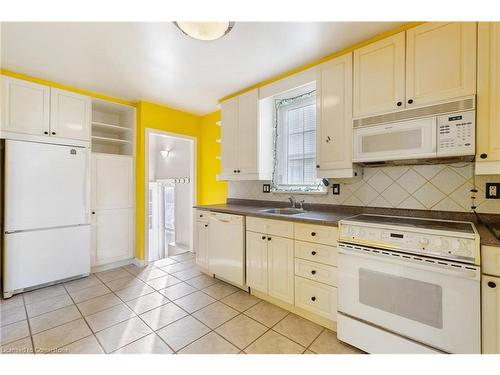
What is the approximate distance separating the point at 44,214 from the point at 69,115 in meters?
1.26

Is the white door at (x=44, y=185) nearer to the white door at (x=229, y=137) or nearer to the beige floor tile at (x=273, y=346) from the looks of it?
the white door at (x=229, y=137)

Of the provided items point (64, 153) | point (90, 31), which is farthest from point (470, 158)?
point (64, 153)

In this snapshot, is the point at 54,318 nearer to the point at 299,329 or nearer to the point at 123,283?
the point at 123,283

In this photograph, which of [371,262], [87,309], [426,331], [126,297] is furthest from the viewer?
[126,297]

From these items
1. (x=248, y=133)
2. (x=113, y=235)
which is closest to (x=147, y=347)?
(x=113, y=235)

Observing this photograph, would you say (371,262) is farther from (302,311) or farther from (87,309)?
(87,309)

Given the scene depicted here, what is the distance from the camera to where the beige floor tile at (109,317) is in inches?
75.0

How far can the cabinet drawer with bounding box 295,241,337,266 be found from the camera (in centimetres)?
179

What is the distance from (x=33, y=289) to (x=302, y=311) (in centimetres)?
301

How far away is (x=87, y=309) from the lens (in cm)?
216

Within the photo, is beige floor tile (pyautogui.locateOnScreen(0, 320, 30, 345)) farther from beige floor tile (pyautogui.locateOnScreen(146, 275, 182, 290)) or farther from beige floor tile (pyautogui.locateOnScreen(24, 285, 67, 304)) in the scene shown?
beige floor tile (pyautogui.locateOnScreen(146, 275, 182, 290))

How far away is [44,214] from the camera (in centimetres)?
257

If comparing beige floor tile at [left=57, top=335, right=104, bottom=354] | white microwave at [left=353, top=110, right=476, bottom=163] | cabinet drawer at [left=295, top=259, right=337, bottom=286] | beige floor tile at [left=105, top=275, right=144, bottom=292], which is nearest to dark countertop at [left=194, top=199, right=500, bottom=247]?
cabinet drawer at [left=295, top=259, right=337, bottom=286]
